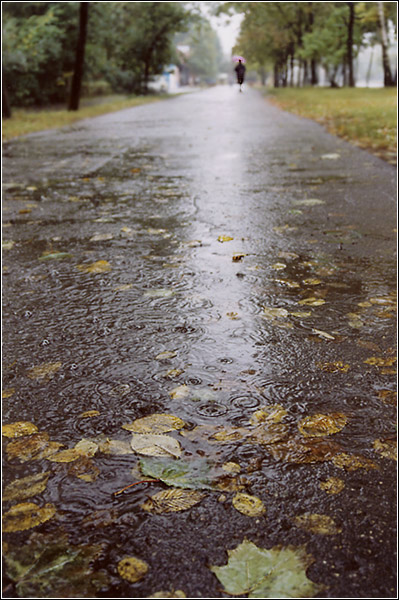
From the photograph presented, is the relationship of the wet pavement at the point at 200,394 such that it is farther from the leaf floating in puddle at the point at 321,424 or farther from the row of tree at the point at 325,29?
the row of tree at the point at 325,29

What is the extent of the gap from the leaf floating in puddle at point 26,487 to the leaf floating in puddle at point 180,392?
1.85ft

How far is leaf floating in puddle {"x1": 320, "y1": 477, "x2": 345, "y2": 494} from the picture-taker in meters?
1.57

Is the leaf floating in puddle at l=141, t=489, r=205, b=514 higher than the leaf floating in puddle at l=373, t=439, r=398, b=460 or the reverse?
the reverse

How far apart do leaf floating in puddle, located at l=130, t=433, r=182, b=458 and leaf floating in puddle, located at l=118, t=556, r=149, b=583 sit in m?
0.42

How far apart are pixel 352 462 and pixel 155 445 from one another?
0.61 m

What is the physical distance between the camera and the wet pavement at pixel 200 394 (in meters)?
1.38

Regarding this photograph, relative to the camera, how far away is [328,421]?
→ 1897 mm

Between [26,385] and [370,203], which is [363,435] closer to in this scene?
[26,385]

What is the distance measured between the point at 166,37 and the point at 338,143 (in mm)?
38612

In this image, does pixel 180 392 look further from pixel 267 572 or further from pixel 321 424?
pixel 267 572

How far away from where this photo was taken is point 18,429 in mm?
1881

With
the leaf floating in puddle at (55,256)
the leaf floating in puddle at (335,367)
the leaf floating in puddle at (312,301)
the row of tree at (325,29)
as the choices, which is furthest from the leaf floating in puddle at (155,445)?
the row of tree at (325,29)

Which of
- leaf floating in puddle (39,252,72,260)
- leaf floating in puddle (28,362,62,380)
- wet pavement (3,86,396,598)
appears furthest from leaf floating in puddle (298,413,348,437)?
leaf floating in puddle (39,252,72,260)

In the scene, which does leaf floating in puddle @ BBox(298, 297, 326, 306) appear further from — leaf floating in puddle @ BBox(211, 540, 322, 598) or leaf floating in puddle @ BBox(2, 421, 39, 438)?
leaf floating in puddle @ BBox(211, 540, 322, 598)
